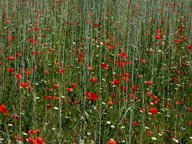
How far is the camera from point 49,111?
1.91 meters

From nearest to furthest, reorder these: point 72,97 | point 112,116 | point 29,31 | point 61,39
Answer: point 112,116 < point 72,97 < point 61,39 < point 29,31

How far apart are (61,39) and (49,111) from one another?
1516 millimetres

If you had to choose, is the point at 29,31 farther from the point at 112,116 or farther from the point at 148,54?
the point at 112,116

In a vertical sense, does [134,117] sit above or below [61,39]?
below

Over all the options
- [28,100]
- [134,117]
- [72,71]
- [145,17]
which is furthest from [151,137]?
[145,17]

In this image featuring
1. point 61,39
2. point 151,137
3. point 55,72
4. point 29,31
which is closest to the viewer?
point 151,137

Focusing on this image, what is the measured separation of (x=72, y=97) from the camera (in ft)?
7.13

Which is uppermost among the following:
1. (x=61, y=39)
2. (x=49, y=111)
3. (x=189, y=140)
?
(x=61, y=39)

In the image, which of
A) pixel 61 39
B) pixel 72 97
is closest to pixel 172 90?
pixel 72 97

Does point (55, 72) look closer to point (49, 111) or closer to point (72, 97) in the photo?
point (72, 97)

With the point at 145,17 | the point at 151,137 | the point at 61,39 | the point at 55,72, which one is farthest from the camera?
the point at 145,17

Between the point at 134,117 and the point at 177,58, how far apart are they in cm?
155

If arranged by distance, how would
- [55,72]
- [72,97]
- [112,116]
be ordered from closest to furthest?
[112,116] < [72,97] < [55,72]

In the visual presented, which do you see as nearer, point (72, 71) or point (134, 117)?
point (134, 117)
